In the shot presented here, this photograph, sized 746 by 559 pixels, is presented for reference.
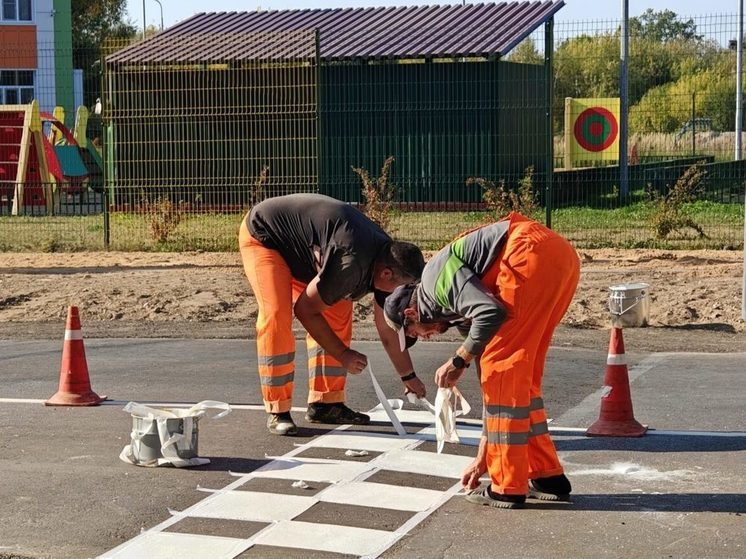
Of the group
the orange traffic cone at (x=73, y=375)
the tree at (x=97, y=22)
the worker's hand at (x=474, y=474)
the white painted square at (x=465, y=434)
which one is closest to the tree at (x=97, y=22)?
the tree at (x=97, y=22)

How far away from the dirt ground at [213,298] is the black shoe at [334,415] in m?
4.19

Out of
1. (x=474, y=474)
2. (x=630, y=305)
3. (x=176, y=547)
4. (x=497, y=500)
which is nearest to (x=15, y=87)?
(x=630, y=305)

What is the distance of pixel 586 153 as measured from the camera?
2884cm

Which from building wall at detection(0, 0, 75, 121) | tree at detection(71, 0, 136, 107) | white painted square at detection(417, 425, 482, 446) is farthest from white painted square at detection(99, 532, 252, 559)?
tree at detection(71, 0, 136, 107)

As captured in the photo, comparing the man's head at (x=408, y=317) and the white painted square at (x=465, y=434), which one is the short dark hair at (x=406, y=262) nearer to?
the man's head at (x=408, y=317)

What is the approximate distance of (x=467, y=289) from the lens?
20.7 feet

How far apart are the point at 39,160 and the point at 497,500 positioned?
945 inches

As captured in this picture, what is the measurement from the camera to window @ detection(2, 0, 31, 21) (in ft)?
150

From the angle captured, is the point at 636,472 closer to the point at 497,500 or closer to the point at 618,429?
the point at 618,429

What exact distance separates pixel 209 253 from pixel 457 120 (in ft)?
23.4

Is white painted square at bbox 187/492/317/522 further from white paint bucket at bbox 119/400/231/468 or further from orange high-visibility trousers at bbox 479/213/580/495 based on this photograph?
orange high-visibility trousers at bbox 479/213/580/495

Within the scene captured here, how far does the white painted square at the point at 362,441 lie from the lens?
804 centimetres

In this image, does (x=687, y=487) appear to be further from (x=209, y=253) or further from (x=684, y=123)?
(x=684, y=123)

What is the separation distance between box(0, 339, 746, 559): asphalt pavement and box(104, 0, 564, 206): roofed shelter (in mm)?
10677
